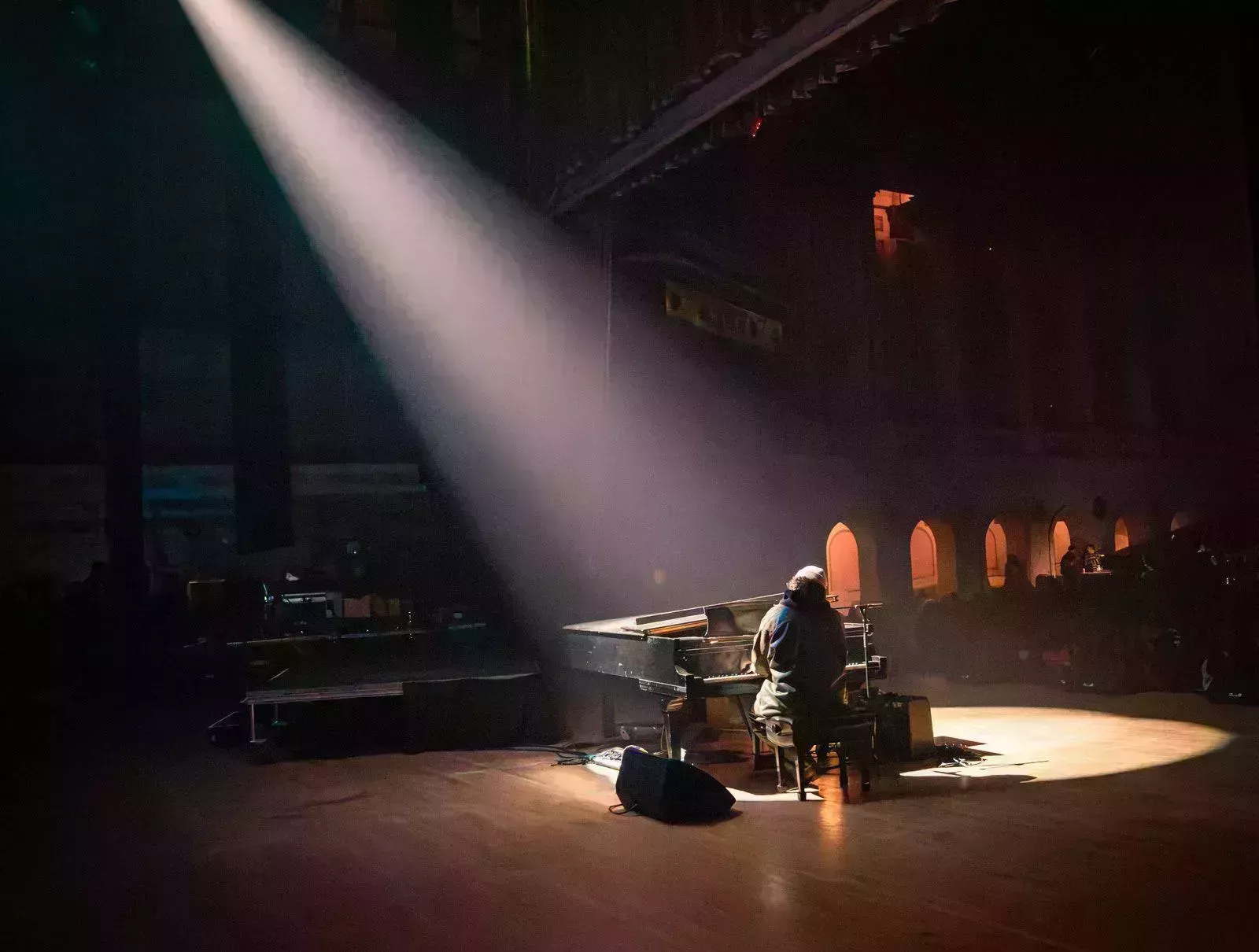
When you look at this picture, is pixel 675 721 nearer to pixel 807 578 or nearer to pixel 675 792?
pixel 675 792

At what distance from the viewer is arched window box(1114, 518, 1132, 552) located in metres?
21.1

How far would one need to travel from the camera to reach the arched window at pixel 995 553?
20.3m

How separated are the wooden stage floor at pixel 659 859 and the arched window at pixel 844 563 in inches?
448

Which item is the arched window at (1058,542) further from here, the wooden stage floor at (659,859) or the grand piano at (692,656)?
the grand piano at (692,656)

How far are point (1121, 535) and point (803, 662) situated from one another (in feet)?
56.4

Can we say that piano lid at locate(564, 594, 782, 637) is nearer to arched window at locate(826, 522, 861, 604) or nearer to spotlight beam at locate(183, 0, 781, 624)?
spotlight beam at locate(183, 0, 781, 624)

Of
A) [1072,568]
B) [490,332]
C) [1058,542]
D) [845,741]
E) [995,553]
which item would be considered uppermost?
[490,332]

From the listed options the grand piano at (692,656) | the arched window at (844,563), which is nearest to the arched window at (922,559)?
the arched window at (844,563)

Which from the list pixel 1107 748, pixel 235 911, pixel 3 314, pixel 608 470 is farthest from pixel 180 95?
pixel 1107 748

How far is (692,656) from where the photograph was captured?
7250mm

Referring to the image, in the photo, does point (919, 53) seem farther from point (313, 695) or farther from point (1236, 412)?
point (1236, 412)

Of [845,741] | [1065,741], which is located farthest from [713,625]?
[1065,741]

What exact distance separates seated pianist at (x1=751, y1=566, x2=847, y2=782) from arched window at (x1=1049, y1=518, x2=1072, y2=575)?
1364 centimetres

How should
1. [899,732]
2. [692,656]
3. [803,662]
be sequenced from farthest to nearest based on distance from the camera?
1. [899,732]
2. [692,656]
3. [803,662]
